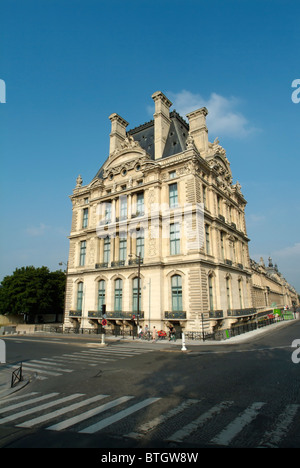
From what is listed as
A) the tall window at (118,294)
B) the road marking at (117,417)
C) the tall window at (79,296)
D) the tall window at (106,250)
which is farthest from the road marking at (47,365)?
the tall window at (79,296)

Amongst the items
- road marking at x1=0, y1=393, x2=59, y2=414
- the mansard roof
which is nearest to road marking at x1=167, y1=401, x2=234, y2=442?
road marking at x1=0, y1=393, x2=59, y2=414

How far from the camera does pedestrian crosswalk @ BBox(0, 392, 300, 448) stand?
17.6ft

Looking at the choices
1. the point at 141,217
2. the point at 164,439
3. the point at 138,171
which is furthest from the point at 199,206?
the point at 164,439

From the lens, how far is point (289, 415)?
21.4ft

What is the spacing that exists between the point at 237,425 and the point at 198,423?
34.1 inches

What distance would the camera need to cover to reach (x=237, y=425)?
5.95 metres

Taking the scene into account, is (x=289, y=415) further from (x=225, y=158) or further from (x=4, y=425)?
(x=225, y=158)

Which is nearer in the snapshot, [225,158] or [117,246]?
[117,246]

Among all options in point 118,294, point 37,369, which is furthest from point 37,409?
point 118,294

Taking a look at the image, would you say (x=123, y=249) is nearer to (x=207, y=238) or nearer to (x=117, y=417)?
(x=207, y=238)

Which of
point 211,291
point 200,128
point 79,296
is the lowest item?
point 79,296

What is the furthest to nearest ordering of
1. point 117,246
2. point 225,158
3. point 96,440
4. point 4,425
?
point 225,158 → point 117,246 → point 4,425 → point 96,440

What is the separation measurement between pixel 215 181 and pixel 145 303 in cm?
1912

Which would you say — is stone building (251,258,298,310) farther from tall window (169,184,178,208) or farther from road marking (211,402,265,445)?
road marking (211,402,265,445)
